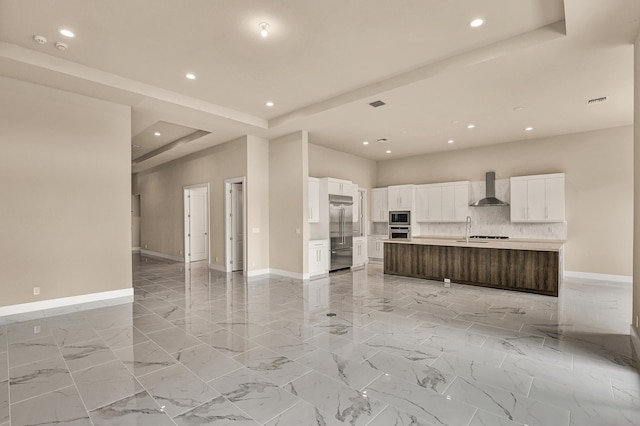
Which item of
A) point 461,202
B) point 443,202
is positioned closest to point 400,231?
point 443,202

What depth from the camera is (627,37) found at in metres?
3.32

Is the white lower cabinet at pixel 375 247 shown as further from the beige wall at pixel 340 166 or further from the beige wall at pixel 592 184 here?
the beige wall at pixel 592 184

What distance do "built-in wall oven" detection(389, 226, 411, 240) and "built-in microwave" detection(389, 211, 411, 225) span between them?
15cm

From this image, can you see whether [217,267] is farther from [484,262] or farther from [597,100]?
[597,100]

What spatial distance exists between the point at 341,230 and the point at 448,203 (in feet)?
10.5

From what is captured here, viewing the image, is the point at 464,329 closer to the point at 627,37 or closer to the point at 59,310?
the point at 627,37

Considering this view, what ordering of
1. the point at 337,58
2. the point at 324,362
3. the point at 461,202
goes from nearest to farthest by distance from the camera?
1. the point at 324,362
2. the point at 337,58
3. the point at 461,202

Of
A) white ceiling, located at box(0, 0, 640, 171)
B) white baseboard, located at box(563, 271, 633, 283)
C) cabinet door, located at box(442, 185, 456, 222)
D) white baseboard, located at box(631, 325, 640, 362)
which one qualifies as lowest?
A: white baseboard, located at box(563, 271, 633, 283)

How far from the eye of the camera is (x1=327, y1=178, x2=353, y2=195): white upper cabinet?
25.5 ft

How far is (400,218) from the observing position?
938cm

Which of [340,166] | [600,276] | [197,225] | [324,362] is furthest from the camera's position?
[197,225]

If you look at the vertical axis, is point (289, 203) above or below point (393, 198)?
below

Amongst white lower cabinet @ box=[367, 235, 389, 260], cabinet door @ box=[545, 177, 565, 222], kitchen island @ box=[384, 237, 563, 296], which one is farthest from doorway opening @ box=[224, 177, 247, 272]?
cabinet door @ box=[545, 177, 565, 222]

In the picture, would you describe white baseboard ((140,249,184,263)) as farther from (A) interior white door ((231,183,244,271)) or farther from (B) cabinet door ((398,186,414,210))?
(B) cabinet door ((398,186,414,210))
